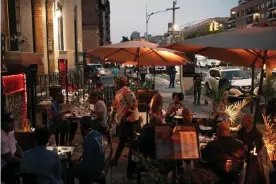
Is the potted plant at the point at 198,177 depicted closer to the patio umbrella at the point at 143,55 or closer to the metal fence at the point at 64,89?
the patio umbrella at the point at 143,55

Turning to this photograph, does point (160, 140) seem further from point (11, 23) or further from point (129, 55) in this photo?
point (11, 23)

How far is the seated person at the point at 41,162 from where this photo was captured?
417 cm

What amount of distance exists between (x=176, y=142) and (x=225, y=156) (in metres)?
0.78

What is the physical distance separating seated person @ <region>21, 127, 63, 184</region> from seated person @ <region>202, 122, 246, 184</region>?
2339mm

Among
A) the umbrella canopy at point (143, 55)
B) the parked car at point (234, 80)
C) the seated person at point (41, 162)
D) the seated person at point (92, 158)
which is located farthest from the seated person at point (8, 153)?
the parked car at point (234, 80)

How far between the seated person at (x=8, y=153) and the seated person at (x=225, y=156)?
3.06m

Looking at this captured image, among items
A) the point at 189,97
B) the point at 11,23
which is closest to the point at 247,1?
the point at 189,97

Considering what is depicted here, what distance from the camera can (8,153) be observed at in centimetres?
497

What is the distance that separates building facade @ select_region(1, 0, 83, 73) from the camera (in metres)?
10.6

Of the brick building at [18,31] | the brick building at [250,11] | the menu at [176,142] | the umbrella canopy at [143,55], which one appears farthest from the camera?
the brick building at [250,11]

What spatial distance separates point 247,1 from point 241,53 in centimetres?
12801

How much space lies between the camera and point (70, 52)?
68.9 ft

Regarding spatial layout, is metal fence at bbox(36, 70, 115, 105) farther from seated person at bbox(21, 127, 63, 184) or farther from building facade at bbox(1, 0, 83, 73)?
seated person at bbox(21, 127, 63, 184)

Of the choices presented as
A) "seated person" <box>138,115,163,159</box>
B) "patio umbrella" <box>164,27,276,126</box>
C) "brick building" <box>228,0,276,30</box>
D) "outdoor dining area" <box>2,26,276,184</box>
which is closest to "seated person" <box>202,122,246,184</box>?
"outdoor dining area" <box>2,26,276,184</box>
